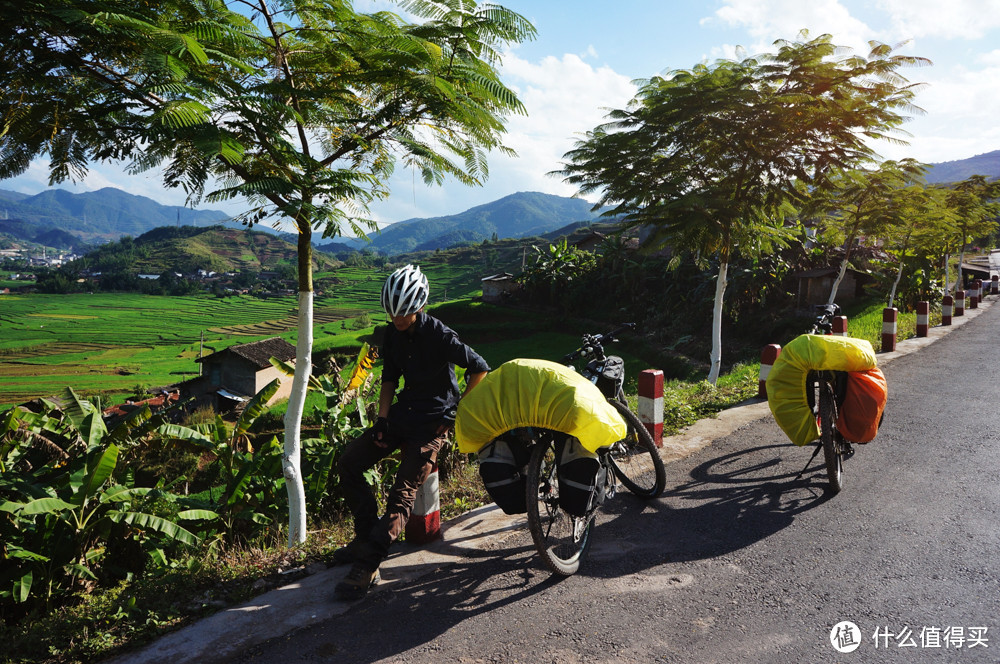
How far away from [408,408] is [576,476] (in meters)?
1.09

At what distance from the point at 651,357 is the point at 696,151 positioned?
61.7 ft

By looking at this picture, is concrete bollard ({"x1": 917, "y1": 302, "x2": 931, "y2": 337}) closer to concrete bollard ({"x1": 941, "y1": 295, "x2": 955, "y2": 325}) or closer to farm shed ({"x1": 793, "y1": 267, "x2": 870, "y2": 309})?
concrete bollard ({"x1": 941, "y1": 295, "x2": 955, "y2": 325})

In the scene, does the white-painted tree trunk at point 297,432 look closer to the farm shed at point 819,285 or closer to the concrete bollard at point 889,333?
the concrete bollard at point 889,333

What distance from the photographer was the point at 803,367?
15.3 feet

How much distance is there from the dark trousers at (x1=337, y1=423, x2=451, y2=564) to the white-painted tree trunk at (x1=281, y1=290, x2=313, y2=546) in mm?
1426

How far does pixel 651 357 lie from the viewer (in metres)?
27.8

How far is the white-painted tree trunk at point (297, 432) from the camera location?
4.67 metres

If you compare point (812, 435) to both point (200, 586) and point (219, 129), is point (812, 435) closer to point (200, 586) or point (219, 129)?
point (200, 586)

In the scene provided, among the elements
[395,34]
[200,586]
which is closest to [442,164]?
[395,34]

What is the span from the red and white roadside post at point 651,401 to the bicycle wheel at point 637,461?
0.56 m

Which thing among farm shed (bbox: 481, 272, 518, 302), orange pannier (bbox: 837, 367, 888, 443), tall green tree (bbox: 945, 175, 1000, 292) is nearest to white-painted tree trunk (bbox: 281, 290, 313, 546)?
orange pannier (bbox: 837, 367, 888, 443)

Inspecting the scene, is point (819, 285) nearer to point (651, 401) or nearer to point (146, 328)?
point (651, 401)

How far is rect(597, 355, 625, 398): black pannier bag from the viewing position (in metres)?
4.31

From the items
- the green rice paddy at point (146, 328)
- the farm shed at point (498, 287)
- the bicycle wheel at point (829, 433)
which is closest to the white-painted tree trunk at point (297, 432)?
the bicycle wheel at point (829, 433)
